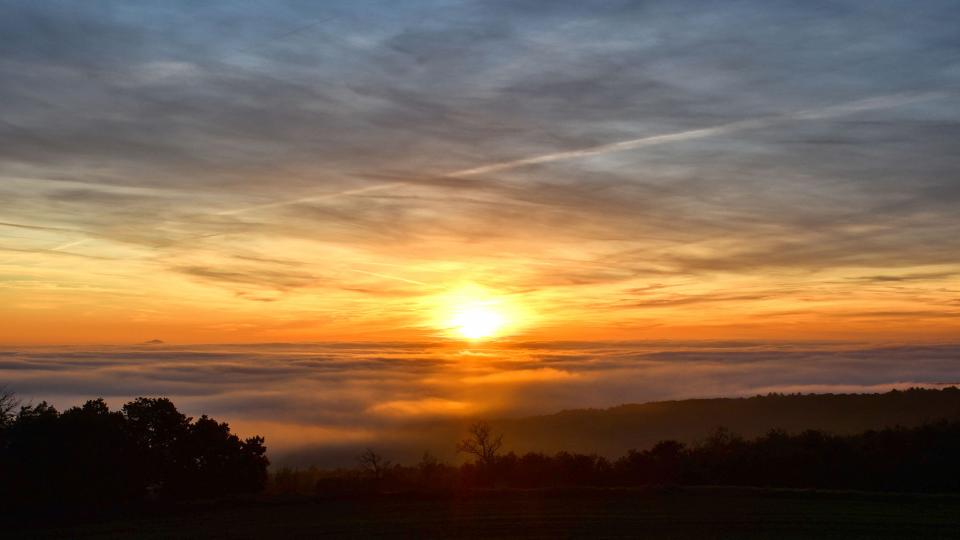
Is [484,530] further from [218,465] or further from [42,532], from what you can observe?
[218,465]

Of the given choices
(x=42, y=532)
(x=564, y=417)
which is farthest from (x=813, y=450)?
(x=564, y=417)

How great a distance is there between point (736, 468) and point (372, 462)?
16.5 m

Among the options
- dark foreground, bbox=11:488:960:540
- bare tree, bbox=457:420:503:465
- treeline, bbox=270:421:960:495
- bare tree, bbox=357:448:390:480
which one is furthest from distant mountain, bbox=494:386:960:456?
dark foreground, bbox=11:488:960:540


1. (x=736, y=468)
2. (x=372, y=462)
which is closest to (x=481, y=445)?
(x=372, y=462)

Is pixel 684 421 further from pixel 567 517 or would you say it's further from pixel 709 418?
pixel 567 517

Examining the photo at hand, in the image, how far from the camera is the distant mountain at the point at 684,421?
117875mm

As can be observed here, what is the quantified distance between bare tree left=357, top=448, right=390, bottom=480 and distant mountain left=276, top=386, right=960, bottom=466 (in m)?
62.1

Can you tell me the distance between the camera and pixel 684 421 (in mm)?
142000

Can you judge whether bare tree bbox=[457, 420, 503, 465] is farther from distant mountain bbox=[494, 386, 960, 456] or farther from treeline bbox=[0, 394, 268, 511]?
distant mountain bbox=[494, 386, 960, 456]

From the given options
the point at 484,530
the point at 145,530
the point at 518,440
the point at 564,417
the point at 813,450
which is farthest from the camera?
the point at 564,417

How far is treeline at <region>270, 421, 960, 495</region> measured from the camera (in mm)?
35781

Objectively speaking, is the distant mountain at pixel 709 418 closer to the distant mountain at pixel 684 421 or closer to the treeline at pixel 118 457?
the distant mountain at pixel 684 421

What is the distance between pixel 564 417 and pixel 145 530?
12978cm

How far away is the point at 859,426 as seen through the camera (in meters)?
115
